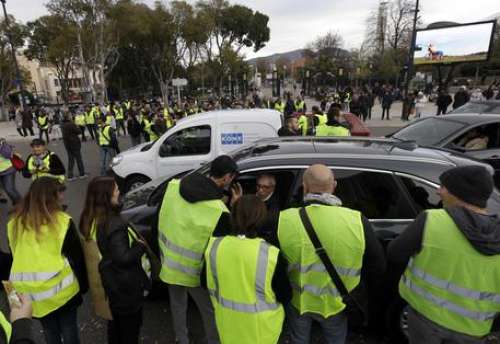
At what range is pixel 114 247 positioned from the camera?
2244mm

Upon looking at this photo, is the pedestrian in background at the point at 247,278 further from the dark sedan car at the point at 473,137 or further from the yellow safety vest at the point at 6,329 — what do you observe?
the dark sedan car at the point at 473,137

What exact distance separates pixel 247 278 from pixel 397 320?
168 cm

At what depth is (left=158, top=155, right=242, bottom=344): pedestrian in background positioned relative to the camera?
2287mm

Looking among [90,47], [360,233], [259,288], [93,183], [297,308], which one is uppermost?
[90,47]

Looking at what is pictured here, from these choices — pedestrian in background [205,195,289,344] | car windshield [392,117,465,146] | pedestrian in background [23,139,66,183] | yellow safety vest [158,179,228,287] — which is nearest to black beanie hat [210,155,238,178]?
yellow safety vest [158,179,228,287]

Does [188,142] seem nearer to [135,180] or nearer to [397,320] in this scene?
[135,180]

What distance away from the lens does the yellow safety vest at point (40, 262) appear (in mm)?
2191

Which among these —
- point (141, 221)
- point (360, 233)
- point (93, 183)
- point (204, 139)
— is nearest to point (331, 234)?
point (360, 233)

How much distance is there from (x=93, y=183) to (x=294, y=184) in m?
1.60

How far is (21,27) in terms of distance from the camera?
31.5m

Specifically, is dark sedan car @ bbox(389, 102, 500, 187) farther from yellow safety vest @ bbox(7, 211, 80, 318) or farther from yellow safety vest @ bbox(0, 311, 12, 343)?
yellow safety vest @ bbox(0, 311, 12, 343)

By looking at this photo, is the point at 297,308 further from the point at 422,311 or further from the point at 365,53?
the point at 365,53

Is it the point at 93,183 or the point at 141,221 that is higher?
the point at 93,183

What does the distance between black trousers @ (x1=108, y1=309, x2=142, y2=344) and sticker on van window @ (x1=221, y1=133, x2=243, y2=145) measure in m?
4.04
